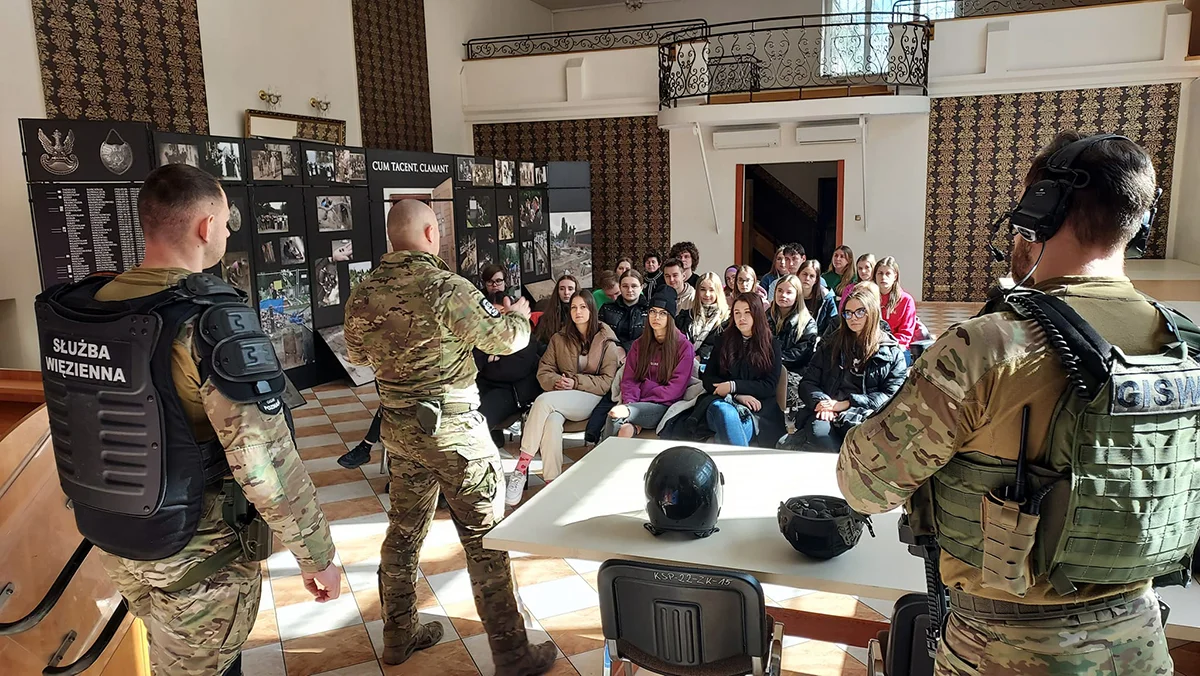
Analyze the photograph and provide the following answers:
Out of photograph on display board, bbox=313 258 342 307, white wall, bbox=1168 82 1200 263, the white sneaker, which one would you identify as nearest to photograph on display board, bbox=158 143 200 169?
photograph on display board, bbox=313 258 342 307

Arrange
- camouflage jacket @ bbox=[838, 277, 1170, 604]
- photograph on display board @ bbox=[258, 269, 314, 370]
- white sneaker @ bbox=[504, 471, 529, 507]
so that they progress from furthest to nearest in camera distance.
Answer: photograph on display board @ bbox=[258, 269, 314, 370] → white sneaker @ bbox=[504, 471, 529, 507] → camouflage jacket @ bbox=[838, 277, 1170, 604]

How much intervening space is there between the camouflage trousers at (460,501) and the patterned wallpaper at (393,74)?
31.3 ft

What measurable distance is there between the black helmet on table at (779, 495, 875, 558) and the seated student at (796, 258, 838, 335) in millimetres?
4381

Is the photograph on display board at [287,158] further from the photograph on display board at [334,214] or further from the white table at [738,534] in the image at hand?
the white table at [738,534]

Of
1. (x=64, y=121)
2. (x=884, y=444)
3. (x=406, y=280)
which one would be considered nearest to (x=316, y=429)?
(x=64, y=121)

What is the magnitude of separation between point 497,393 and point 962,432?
4.24 m

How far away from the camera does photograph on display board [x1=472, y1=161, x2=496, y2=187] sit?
1087 centimetres

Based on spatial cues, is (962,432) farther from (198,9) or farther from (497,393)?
(198,9)

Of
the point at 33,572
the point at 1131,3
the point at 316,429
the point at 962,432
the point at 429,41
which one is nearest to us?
the point at 962,432

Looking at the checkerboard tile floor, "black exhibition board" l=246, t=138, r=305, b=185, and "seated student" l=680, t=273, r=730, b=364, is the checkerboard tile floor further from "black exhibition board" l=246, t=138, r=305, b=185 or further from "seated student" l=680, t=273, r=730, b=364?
"black exhibition board" l=246, t=138, r=305, b=185

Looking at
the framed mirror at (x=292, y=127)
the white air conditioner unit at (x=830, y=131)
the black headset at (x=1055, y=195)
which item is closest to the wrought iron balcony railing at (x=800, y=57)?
the white air conditioner unit at (x=830, y=131)

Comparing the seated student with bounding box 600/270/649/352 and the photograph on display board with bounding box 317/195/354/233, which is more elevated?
the photograph on display board with bounding box 317/195/354/233

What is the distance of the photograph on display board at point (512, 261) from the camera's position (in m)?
11.7

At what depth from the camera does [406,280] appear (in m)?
2.87
